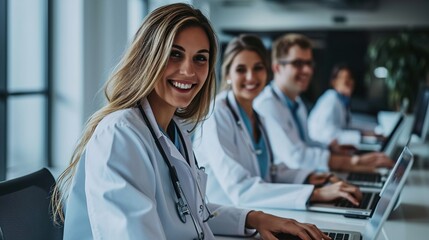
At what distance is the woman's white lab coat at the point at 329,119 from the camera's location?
5055mm

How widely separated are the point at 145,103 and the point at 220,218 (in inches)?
20.1

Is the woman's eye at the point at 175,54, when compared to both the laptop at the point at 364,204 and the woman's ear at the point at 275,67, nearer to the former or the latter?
the laptop at the point at 364,204

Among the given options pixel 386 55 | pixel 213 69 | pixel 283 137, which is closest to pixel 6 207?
pixel 213 69

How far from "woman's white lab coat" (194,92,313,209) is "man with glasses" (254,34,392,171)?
56cm

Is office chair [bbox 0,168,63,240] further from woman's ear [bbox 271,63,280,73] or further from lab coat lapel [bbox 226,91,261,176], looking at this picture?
woman's ear [bbox 271,63,280,73]

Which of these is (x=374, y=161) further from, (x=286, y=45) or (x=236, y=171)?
(x=236, y=171)

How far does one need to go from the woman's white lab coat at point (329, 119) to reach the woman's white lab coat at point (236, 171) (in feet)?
8.10

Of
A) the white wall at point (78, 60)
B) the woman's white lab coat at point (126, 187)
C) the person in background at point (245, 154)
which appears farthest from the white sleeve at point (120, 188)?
the white wall at point (78, 60)

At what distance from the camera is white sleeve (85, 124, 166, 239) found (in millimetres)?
1300

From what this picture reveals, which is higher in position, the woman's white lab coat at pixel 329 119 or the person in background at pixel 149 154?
the person in background at pixel 149 154

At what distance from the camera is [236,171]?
7.67 ft

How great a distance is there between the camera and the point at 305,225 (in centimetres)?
169

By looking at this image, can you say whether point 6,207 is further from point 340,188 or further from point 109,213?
point 340,188

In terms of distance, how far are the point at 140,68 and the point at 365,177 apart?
5.75ft
